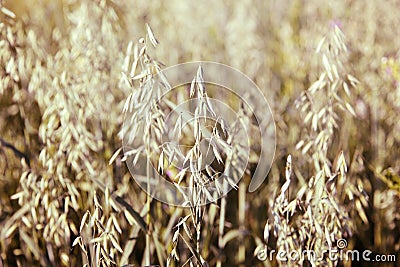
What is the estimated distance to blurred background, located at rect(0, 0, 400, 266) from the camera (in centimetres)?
102

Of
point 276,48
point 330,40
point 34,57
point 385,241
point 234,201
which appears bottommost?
point 385,241

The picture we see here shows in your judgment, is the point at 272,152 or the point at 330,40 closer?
the point at 330,40

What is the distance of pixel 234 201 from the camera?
4.44 feet

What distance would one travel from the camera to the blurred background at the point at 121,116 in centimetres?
102

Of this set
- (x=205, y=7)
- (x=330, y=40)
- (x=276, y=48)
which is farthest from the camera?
(x=205, y=7)

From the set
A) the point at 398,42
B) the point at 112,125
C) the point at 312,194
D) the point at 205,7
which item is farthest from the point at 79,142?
the point at 205,7

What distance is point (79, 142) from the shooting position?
101cm

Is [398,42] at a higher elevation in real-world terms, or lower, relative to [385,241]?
higher

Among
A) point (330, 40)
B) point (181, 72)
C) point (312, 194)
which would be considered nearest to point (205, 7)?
point (181, 72)

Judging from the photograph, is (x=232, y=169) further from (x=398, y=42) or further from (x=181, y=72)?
(x=398, y=42)

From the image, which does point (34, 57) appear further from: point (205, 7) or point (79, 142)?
point (205, 7)

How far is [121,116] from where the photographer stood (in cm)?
131

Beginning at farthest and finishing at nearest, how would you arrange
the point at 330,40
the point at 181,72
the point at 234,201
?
the point at 181,72
the point at 234,201
the point at 330,40

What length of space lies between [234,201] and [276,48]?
880 millimetres
